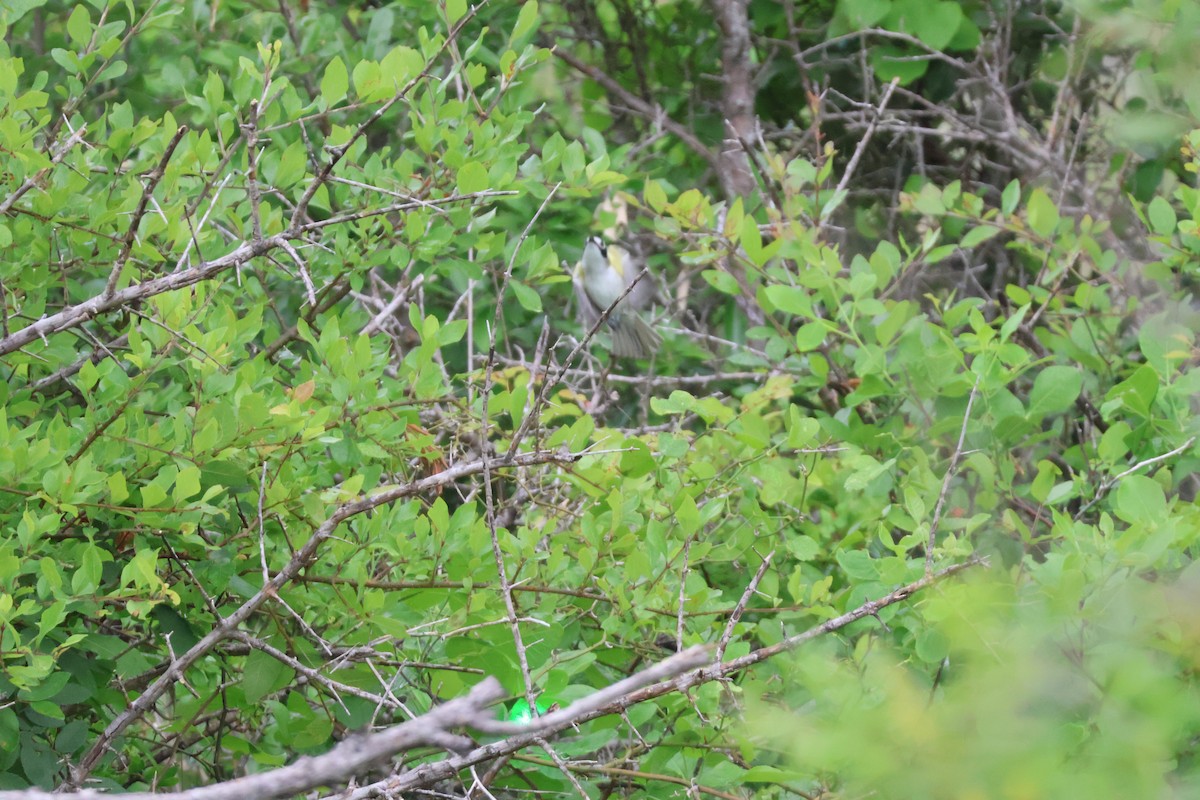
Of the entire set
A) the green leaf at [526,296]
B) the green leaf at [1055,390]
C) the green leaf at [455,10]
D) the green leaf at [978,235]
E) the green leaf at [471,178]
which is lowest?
the green leaf at [978,235]

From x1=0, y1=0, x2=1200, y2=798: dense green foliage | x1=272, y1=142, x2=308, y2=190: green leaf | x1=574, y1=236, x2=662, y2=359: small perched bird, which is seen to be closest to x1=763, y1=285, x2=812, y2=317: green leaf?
x1=0, y1=0, x2=1200, y2=798: dense green foliage

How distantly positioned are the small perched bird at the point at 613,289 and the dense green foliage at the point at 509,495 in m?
1.28

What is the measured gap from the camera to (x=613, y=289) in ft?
18.4

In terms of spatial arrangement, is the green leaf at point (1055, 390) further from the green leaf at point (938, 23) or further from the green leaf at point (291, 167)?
the green leaf at point (938, 23)

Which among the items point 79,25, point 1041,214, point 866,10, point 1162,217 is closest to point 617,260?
point 866,10

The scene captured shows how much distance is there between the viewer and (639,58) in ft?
17.0

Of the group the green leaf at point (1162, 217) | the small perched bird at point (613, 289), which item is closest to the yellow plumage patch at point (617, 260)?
the small perched bird at point (613, 289)

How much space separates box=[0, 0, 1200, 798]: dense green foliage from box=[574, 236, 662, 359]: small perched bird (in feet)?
4.21

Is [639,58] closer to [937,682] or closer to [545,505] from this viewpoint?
[545,505]

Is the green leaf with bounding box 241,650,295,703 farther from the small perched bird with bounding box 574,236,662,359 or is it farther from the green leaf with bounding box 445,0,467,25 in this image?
the small perched bird with bounding box 574,236,662,359

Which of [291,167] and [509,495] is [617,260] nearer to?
[509,495]

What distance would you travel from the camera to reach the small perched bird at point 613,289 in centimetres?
479

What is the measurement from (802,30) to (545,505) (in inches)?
116

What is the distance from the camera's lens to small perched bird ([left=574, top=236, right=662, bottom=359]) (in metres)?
4.79
